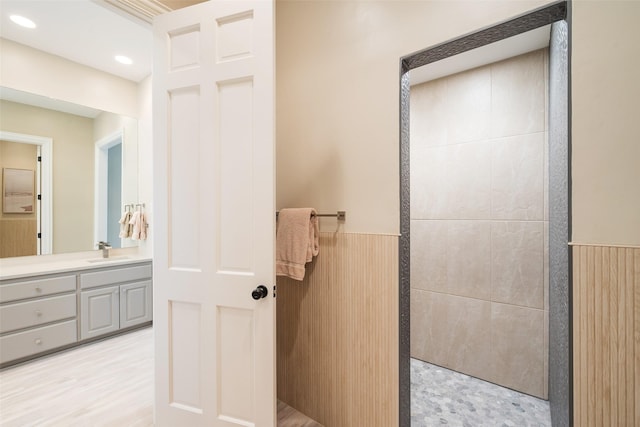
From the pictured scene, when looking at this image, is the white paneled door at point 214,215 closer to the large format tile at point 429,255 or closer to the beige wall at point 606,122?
the beige wall at point 606,122

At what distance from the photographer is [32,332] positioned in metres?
2.34

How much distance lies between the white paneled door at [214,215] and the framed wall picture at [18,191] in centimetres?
225

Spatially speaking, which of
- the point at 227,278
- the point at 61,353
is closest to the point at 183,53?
the point at 227,278

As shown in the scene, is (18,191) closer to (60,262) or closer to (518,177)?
(60,262)

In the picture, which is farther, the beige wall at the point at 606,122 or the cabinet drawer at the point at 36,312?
the cabinet drawer at the point at 36,312

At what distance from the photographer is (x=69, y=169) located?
A: 2916 mm

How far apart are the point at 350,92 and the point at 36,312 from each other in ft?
10.2

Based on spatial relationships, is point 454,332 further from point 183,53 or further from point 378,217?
point 183,53

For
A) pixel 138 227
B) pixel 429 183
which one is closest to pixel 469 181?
pixel 429 183

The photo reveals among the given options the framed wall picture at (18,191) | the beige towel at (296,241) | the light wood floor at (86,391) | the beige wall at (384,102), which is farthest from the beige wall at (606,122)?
the framed wall picture at (18,191)

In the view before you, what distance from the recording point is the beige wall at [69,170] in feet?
9.00

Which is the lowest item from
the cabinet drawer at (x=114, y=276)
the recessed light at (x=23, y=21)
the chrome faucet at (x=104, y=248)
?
the cabinet drawer at (x=114, y=276)

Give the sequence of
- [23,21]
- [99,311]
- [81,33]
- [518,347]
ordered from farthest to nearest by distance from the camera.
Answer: [99,311] < [81,33] < [23,21] < [518,347]

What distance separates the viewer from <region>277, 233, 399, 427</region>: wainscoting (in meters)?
1.35
